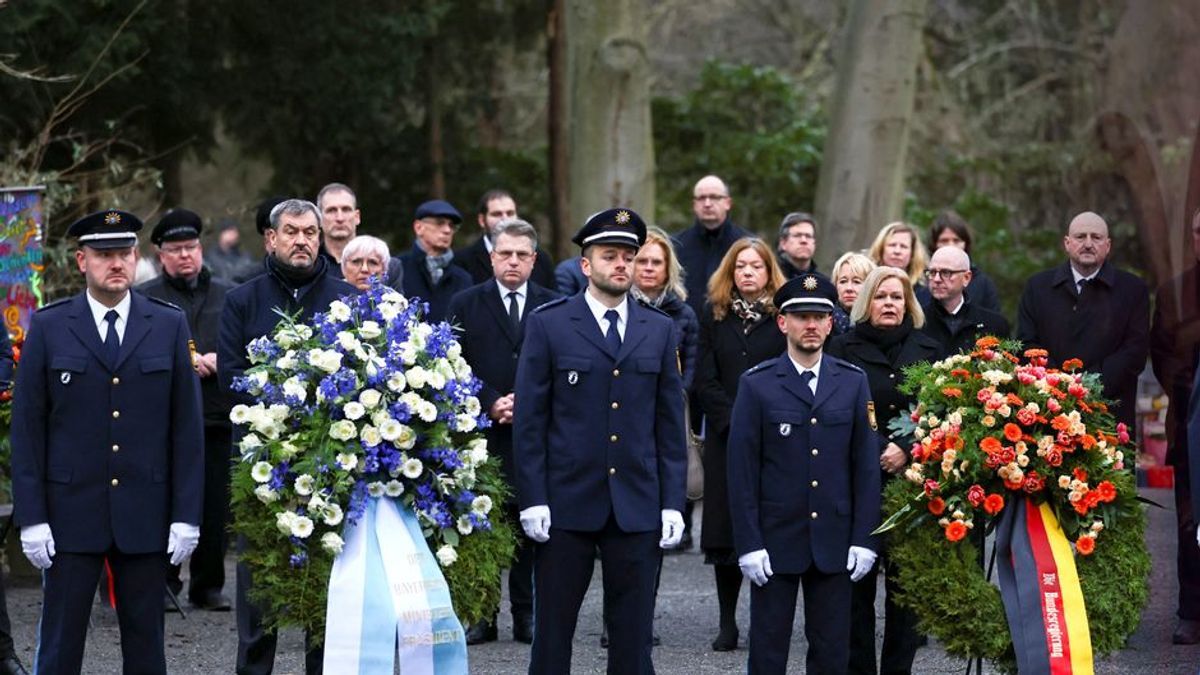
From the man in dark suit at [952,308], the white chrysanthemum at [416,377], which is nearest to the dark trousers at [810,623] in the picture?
the white chrysanthemum at [416,377]

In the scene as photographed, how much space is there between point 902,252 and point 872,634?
3.51 metres

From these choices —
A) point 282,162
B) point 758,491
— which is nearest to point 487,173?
point 282,162

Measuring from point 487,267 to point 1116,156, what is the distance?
10688 millimetres

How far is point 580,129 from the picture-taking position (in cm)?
1616

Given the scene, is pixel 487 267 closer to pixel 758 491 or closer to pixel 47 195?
pixel 47 195

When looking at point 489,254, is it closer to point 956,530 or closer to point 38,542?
point 956,530

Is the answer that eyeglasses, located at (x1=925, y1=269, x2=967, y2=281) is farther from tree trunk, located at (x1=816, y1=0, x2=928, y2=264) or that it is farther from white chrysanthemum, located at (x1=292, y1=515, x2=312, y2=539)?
tree trunk, located at (x1=816, y1=0, x2=928, y2=264)

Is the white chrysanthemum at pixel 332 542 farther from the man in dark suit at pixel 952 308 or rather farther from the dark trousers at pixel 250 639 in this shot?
the man in dark suit at pixel 952 308

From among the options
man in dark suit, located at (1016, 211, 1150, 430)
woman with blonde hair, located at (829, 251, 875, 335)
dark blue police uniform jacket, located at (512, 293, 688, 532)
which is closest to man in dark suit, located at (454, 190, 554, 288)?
Result: woman with blonde hair, located at (829, 251, 875, 335)

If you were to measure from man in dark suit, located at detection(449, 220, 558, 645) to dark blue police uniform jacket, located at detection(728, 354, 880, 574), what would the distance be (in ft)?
7.04

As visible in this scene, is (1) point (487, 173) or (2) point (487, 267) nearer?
(2) point (487, 267)

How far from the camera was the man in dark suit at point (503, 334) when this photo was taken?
10.1 m

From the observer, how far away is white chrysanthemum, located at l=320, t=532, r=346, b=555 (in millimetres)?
7797

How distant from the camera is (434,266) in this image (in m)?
11.7
